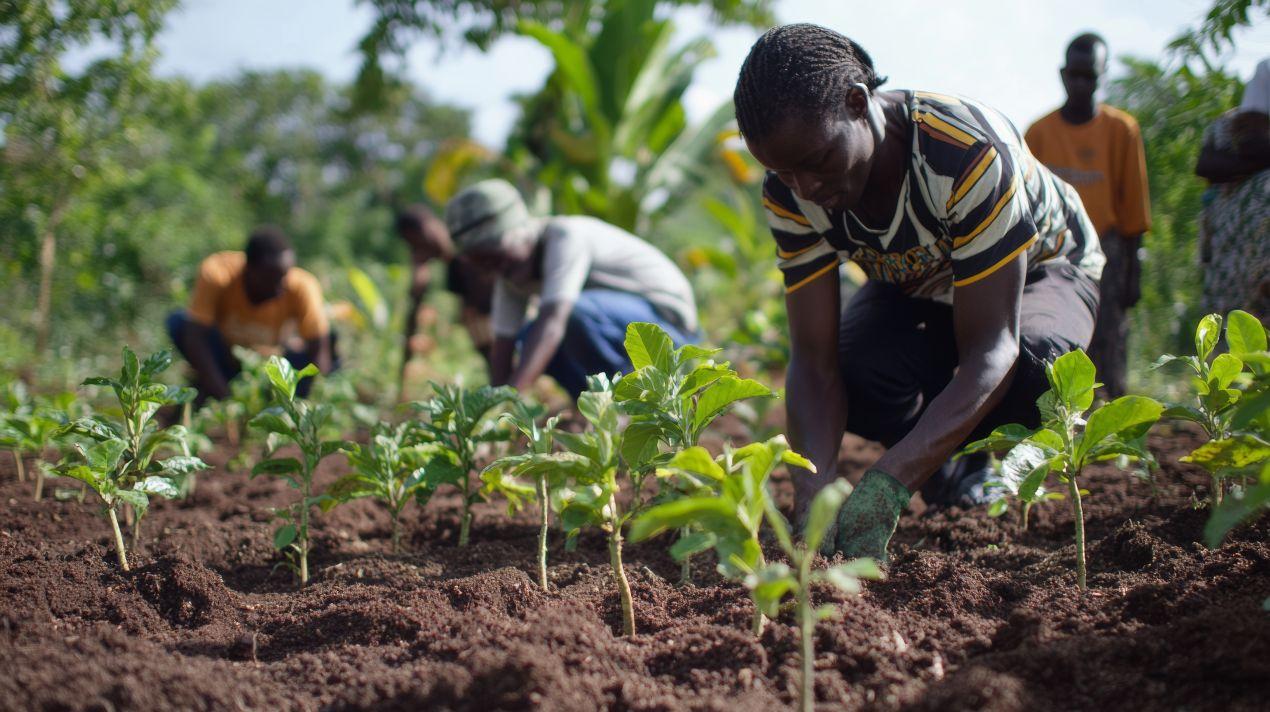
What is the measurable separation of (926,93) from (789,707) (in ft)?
5.14

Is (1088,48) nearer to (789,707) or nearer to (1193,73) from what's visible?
(1193,73)

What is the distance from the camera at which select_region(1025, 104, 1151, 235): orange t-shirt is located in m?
3.89

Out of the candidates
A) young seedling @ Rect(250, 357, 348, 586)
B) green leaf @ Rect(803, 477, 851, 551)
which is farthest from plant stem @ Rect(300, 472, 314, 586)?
green leaf @ Rect(803, 477, 851, 551)

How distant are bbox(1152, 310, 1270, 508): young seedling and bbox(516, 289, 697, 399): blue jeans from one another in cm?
221

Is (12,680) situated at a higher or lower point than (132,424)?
lower

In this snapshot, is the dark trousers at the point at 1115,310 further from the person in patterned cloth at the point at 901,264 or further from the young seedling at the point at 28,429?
the young seedling at the point at 28,429

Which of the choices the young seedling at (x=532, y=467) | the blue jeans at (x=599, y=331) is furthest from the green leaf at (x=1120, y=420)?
the blue jeans at (x=599, y=331)

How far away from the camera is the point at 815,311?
99.3 inches

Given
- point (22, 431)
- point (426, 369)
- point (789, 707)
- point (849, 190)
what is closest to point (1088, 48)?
point (849, 190)

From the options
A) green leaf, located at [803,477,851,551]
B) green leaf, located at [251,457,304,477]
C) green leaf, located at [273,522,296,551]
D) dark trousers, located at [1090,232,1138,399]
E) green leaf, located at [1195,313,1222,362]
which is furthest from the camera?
dark trousers, located at [1090,232,1138,399]

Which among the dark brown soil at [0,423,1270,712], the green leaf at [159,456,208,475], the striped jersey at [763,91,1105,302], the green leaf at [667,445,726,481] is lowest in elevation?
the dark brown soil at [0,423,1270,712]

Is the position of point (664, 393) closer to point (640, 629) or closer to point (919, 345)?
point (640, 629)

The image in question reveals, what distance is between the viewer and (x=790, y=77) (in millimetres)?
1900

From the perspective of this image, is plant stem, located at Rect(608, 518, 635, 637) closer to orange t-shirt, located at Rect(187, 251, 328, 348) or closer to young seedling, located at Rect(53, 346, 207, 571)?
young seedling, located at Rect(53, 346, 207, 571)
